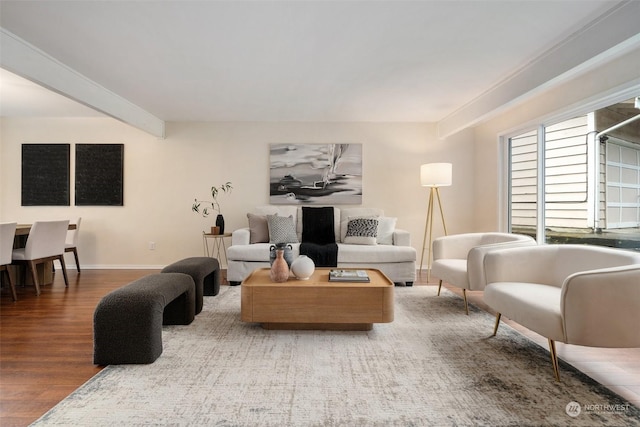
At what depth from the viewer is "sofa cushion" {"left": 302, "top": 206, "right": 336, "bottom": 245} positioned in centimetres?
493

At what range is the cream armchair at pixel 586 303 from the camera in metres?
1.82

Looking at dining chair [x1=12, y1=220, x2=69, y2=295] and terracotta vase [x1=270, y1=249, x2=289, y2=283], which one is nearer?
terracotta vase [x1=270, y1=249, x2=289, y2=283]

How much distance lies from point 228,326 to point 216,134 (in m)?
3.57

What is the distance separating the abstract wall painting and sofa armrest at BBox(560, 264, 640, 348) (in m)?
3.85

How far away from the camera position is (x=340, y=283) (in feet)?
9.11

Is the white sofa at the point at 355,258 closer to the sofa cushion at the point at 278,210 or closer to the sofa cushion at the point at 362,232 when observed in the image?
the sofa cushion at the point at 362,232

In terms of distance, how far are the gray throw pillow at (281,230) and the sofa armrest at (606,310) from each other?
134 inches

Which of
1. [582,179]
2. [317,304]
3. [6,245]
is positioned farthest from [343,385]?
[6,245]

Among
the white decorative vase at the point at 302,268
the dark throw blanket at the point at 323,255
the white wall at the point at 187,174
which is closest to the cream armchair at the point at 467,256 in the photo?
the dark throw blanket at the point at 323,255

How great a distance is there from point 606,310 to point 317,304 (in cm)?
175

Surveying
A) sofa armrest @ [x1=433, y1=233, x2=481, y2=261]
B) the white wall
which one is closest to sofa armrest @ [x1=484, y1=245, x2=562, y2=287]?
sofa armrest @ [x1=433, y1=233, x2=481, y2=261]

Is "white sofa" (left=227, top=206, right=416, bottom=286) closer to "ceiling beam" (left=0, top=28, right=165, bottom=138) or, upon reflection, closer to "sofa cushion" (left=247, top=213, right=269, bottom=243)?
"sofa cushion" (left=247, top=213, right=269, bottom=243)

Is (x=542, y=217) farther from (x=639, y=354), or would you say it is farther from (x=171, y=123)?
(x=171, y=123)

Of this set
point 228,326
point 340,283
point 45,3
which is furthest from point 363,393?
point 45,3
